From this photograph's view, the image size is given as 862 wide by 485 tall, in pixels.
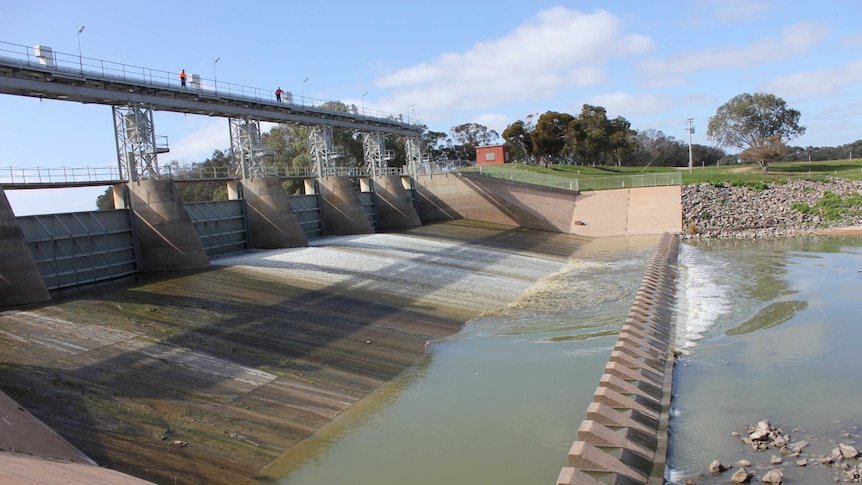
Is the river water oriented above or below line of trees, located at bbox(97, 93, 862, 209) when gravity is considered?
below

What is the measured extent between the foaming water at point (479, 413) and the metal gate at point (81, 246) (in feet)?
40.8

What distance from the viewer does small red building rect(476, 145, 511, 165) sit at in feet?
204

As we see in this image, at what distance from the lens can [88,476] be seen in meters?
7.62

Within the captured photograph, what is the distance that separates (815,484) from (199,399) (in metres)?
9.84

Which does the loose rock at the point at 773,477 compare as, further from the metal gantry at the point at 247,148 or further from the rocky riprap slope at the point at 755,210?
the rocky riprap slope at the point at 755,210

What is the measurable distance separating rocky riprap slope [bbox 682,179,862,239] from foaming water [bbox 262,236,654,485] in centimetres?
2561

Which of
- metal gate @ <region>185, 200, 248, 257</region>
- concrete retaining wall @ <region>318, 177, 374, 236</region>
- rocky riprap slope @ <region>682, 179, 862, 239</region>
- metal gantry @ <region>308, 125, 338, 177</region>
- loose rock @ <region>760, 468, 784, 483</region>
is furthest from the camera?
rocky riprap slope @ <region>682, 179, 862, 239</region>

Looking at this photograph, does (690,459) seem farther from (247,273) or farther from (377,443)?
(247,273)

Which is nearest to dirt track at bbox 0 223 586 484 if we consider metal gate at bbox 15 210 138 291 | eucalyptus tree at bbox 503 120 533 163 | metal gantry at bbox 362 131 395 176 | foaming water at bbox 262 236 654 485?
foaming water at bbox 262 236 654 485

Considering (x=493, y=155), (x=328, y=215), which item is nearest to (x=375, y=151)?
(x=328, y=215)

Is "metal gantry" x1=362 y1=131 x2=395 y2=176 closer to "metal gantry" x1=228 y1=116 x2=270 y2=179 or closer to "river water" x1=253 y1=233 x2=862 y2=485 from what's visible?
"metal gantry" x1=228 y1=116 x2=270 y2=179

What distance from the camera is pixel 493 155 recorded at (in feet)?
205

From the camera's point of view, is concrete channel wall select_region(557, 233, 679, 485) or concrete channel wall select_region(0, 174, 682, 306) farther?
concrete channel wall select_region(0, 174, 682, 306)

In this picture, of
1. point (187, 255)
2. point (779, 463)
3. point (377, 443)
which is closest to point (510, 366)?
point (377, 443)
